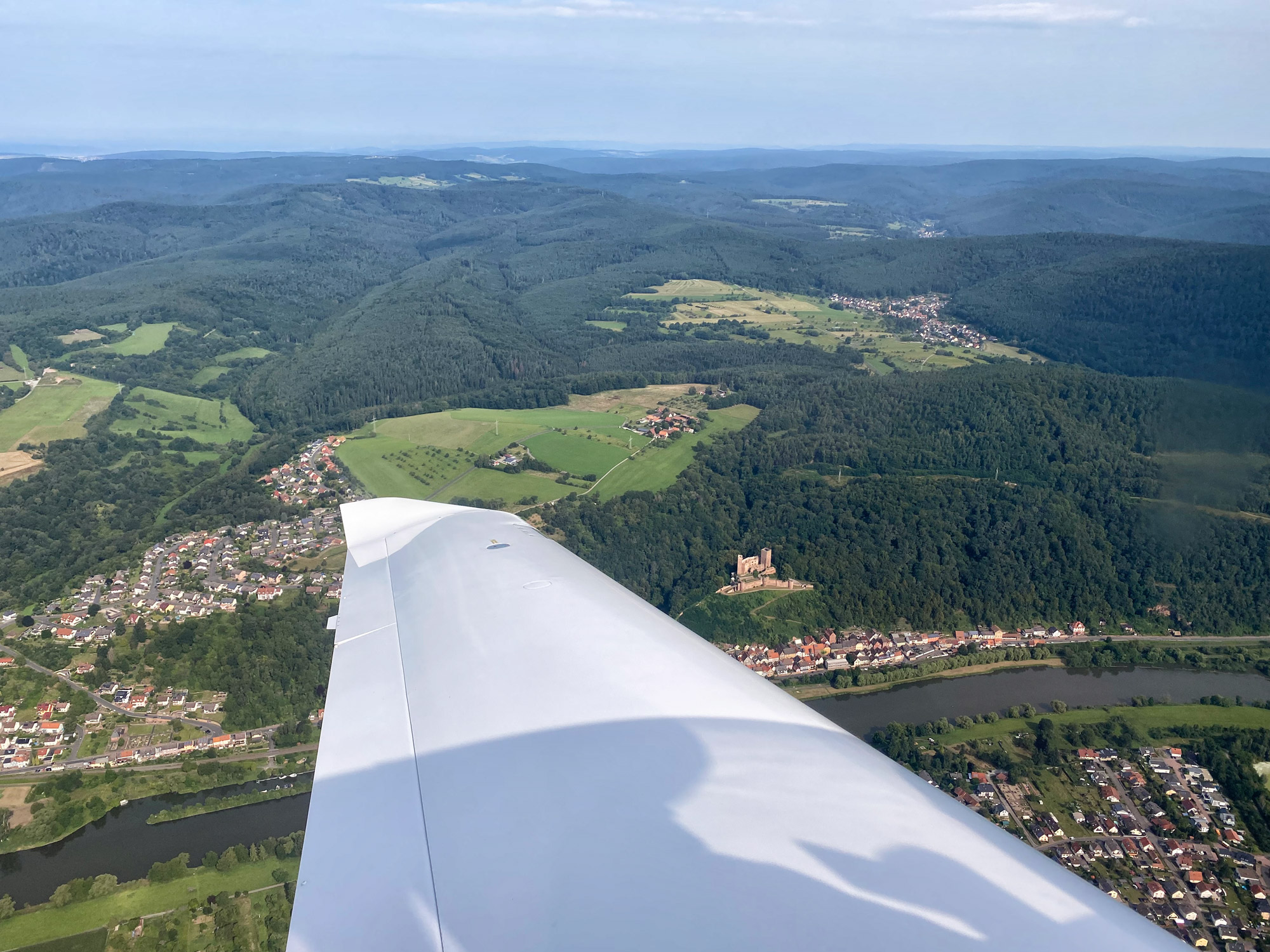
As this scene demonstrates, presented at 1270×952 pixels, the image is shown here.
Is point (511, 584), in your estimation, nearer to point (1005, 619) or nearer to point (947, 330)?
point (1005, 619)

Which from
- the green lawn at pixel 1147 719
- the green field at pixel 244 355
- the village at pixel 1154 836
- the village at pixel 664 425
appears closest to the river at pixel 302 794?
the green lawn at pixel 1147 719

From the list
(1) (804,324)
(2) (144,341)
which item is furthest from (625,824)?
(1) (804,324)

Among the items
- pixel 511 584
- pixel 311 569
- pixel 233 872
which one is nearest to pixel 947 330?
pixel 311 569

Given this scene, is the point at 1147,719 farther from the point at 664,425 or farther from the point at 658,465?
the point at 664,425

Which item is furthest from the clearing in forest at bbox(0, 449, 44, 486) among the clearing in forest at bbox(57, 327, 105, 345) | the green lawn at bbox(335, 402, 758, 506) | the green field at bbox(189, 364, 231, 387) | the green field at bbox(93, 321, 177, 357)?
the clearing in forest at bbox(57, 327, 105, 345)

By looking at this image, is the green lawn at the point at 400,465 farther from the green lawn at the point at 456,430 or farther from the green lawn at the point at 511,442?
the green lawn at the point at 456,430
